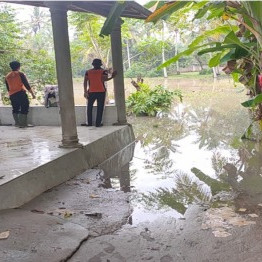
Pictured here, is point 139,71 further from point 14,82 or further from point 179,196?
point 179,196

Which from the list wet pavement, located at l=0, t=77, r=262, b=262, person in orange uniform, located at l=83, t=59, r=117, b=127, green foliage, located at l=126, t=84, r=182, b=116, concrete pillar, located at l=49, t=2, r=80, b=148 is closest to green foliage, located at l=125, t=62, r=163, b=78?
green foliage, located at l=126, t=84, r=182, b=116

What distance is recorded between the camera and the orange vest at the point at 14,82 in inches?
324

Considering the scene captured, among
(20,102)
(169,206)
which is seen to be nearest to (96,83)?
(20,102)

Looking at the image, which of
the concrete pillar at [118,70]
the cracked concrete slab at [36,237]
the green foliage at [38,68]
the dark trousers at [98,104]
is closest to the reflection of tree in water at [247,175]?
the cracked concrete slab at [36,237]

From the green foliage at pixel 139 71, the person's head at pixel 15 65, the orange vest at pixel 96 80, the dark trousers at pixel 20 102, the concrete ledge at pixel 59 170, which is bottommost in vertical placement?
the concrete ledge at pixel 59 170

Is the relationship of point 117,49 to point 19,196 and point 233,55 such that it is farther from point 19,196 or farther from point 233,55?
point 19,196

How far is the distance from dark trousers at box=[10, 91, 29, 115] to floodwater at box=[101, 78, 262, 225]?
9.79 ft

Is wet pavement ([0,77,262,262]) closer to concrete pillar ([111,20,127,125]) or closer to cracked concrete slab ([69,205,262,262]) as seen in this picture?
cracked concrete slab ([69,205,262,262])

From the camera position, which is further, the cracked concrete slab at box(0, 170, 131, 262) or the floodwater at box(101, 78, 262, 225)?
the floodwater at box(101, 78, 262, 225)

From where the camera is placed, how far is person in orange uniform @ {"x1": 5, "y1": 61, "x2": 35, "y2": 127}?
821cm

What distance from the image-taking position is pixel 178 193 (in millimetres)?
5105

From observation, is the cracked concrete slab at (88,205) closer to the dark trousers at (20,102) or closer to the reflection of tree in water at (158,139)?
the reflection of tree in water at (158,139)

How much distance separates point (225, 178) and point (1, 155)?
3.75 m

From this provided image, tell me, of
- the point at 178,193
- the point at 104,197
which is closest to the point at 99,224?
the point at 104,197
